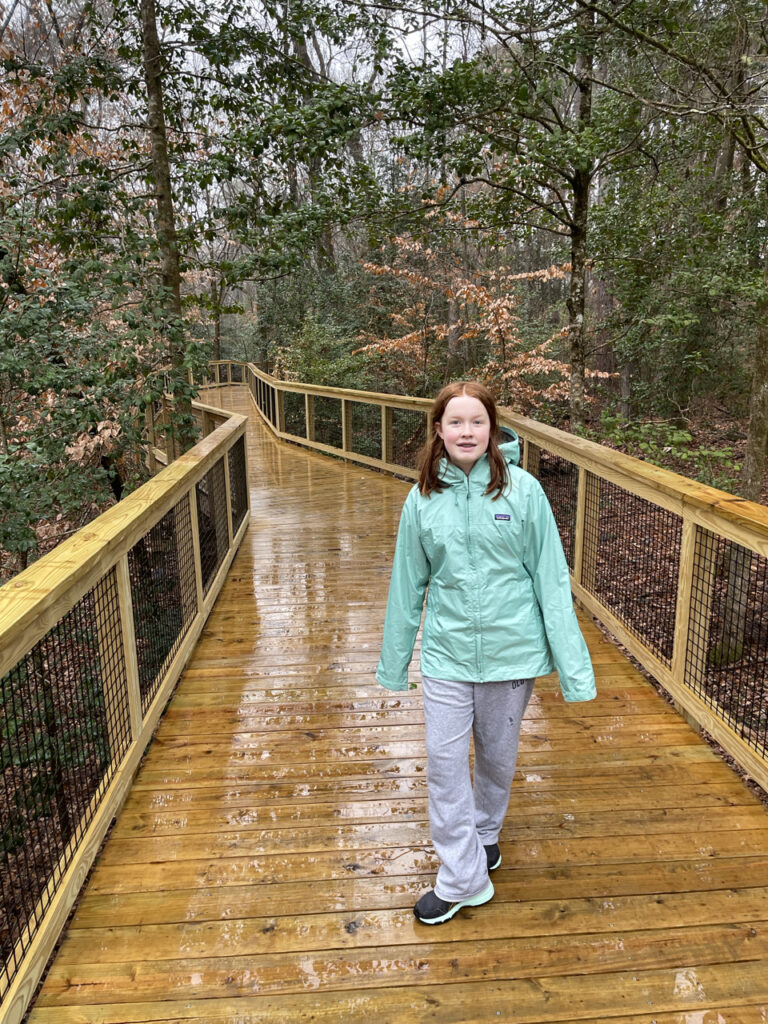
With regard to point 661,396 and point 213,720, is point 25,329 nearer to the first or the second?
point 213,720

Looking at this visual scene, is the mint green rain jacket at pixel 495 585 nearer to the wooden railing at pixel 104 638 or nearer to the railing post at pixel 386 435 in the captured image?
the wooden railing at pixel 104 638

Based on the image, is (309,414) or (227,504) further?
(309,414)

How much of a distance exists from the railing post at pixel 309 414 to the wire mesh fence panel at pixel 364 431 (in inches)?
50.1

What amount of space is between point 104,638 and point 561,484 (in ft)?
10.7

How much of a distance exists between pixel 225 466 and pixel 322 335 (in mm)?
9743

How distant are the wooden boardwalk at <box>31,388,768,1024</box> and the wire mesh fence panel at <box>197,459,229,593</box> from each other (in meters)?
1.24

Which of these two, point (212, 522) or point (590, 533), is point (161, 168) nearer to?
point (212, 522)

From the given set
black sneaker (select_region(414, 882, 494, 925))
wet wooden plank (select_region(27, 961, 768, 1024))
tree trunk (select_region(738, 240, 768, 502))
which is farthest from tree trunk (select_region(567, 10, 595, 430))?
wet wooden plank (select_region(27, 961, 768, 1024))

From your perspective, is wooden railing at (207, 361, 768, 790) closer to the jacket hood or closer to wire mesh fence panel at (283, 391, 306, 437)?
the jacket hood

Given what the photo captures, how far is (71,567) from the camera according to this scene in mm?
2197

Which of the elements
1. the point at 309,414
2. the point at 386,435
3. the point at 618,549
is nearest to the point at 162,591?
the point at 618,549

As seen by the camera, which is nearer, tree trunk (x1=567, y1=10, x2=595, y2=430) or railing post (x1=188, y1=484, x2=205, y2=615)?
railing post (x1=188, y1=484, x2=205, y2=615)

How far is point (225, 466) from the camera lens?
572 cm

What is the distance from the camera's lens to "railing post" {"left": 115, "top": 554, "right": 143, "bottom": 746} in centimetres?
275
